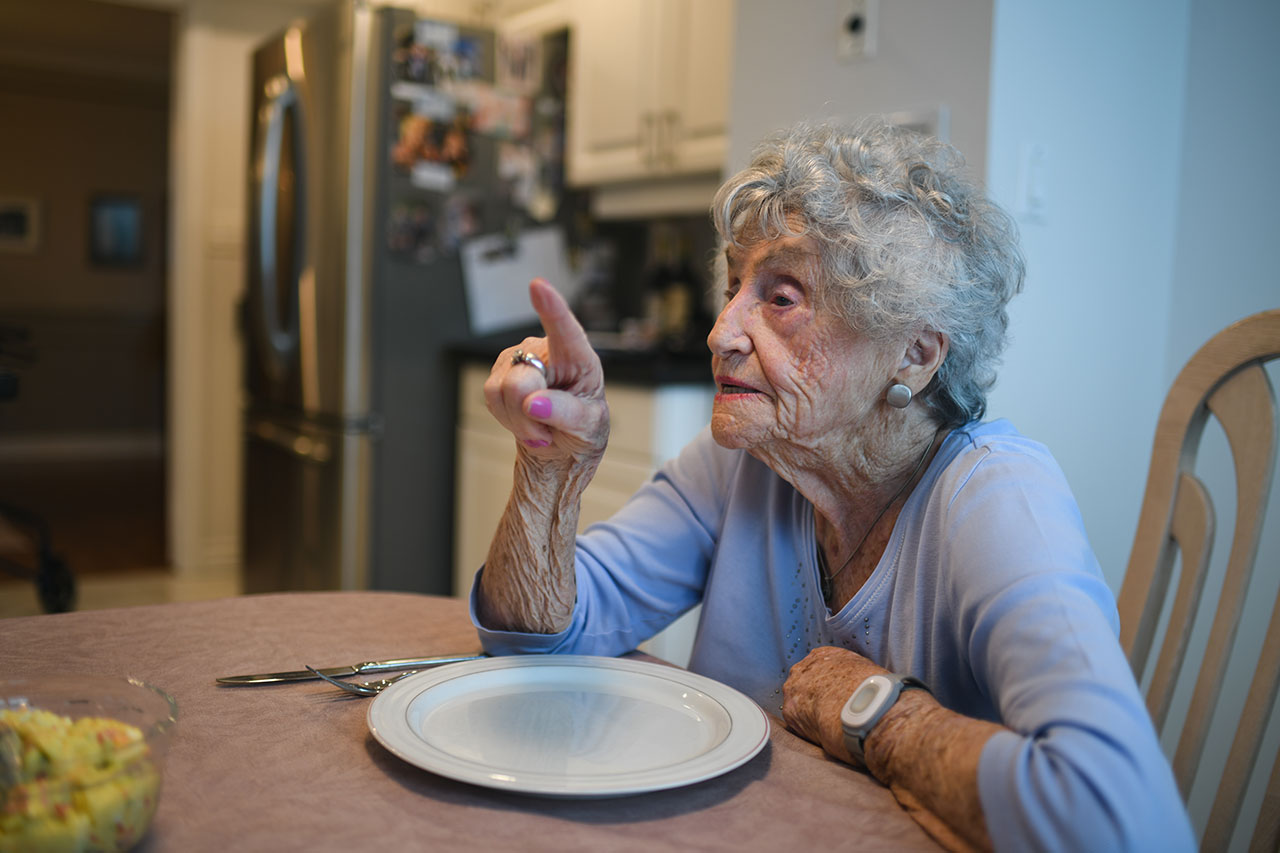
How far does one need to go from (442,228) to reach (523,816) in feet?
8.20

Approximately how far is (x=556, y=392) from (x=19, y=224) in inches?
326

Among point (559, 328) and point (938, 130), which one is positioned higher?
point (938, 130)

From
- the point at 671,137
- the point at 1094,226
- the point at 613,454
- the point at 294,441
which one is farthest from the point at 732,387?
the point at 294,441

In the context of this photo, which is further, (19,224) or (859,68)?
(19,224)

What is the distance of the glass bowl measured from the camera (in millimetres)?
492

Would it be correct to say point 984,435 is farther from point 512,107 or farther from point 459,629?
point 512,107

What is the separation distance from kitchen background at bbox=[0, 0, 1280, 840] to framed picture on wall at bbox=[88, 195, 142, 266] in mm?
2006

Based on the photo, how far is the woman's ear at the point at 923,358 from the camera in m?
0.97

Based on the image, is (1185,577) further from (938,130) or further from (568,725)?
(938,130)

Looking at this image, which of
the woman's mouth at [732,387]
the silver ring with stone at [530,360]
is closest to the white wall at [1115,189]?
the woman's mouth at [732,387]

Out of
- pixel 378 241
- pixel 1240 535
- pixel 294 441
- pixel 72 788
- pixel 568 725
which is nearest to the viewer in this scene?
pixel 72 788

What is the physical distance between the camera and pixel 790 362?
975 millimetres

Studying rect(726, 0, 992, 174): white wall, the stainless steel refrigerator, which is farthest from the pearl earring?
the stainless steel refrigerator

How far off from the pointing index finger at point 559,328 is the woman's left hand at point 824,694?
0.32 meters
